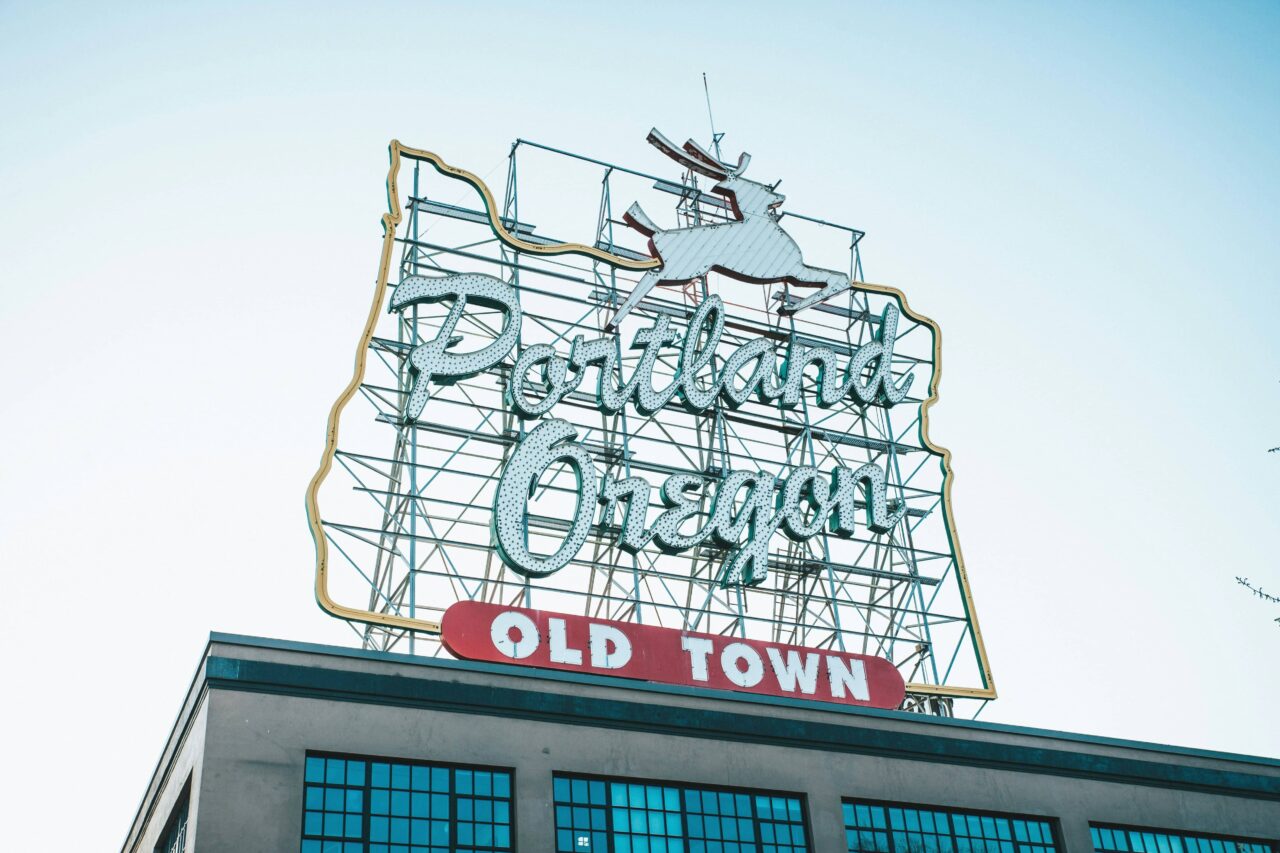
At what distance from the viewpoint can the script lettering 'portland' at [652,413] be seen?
31703 mm

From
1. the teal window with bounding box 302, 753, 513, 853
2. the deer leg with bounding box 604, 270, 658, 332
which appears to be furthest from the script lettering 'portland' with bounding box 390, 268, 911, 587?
the teal window with bounding box 302, 753, 513, 853

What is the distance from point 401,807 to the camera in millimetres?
24656

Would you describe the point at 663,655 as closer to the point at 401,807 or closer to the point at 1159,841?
the point at 401,807

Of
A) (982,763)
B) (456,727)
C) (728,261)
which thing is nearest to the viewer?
(456,727)

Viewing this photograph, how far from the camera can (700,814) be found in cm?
2700

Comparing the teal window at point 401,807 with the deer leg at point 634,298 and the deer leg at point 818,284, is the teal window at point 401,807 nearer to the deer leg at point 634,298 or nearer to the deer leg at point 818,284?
the deer leg at point 634,298

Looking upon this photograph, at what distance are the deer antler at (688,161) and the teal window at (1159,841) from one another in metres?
19.6

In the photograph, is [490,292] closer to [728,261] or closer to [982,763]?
[728,261]

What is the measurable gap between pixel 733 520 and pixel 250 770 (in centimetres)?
1355

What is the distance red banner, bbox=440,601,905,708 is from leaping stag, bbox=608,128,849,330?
9.73 meters

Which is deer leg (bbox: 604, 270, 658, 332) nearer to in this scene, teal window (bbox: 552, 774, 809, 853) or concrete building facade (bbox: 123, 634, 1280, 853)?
concrete building facade (bbox: 123, 634, 1280, 853)

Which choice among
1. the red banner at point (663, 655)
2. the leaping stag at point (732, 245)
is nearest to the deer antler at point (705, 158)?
the leaping stag at point (732, 245)

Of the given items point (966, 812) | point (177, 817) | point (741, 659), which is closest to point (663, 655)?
point (741, 659)

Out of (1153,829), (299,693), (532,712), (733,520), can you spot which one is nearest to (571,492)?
(733,520)
